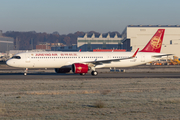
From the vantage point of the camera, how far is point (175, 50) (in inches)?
4060

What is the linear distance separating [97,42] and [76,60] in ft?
392

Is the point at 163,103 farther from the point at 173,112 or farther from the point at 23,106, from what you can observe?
the point at 23,106

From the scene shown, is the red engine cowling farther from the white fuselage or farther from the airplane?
the white fuselage

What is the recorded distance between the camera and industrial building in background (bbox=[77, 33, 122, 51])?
156 meters

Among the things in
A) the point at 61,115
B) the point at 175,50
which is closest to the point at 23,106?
the point at 61,115

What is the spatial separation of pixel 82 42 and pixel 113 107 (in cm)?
14378

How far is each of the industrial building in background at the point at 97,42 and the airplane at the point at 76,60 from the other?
358 feet

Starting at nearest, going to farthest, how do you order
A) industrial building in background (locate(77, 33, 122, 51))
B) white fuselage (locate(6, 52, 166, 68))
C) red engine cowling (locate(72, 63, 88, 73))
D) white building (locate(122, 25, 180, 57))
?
red engine cowling (locate(72, 63, 88, 73)) < white fuselage (locate(6, 52, 166, 68)) < white building (locate(122, 25, 180, 57)) < industrial building in background (locate(77, 33, 122, 51))

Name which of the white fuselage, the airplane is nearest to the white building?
the airplane

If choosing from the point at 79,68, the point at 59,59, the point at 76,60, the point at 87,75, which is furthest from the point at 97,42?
the point at 79,68

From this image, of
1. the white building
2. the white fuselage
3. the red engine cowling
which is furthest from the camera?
the white building

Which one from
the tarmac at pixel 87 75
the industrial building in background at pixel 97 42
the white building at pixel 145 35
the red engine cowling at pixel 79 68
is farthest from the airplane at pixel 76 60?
the industrial building in background at pixel 97 42

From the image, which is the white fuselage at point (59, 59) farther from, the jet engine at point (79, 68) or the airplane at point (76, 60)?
the jet engine at point (79, 68)

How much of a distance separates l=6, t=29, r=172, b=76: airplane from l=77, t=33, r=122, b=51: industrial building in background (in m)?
109
